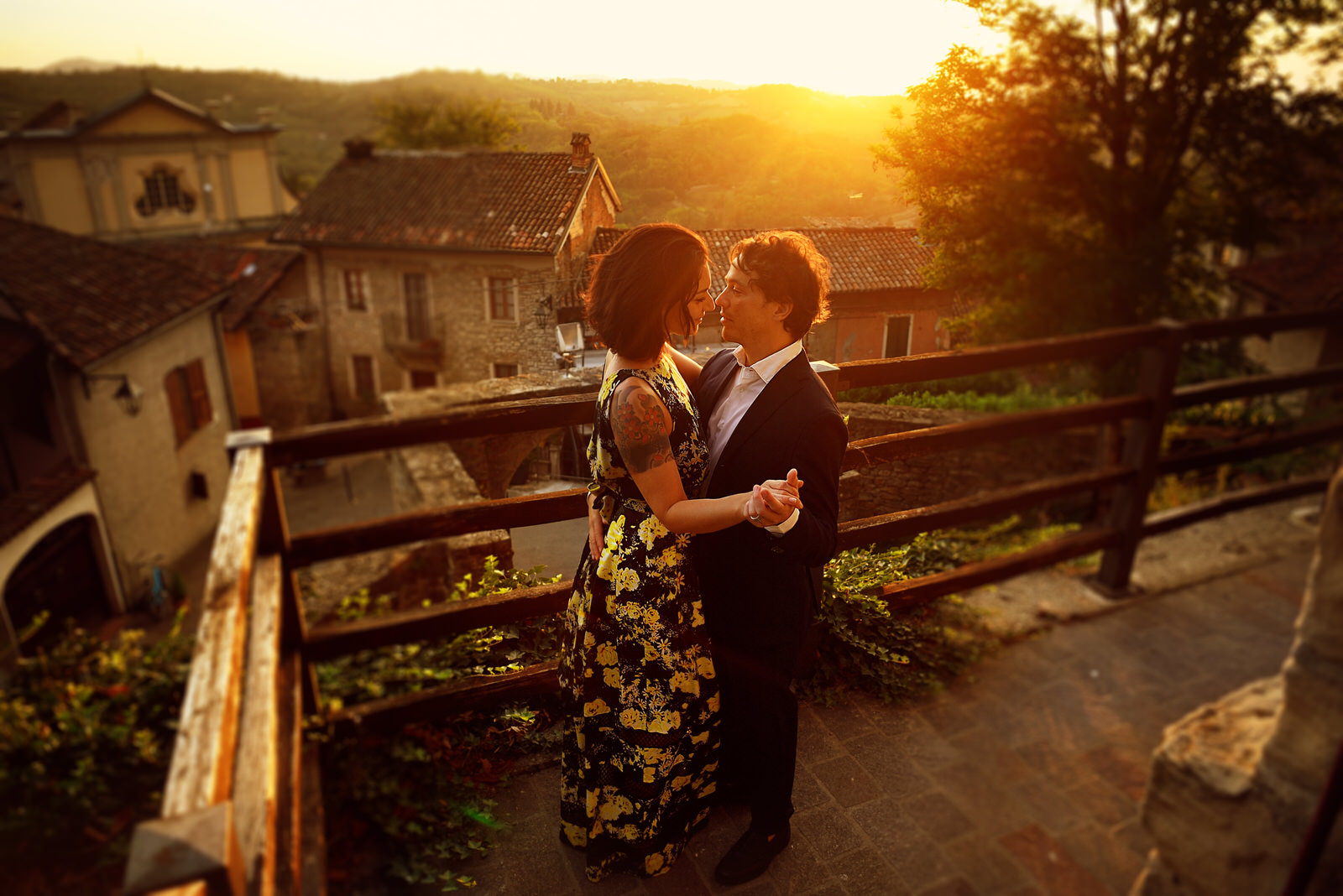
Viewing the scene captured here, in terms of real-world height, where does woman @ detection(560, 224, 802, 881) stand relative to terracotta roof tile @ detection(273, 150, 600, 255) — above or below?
below

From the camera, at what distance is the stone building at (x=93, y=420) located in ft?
35.5

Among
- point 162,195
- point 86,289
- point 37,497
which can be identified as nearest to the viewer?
point 37,497

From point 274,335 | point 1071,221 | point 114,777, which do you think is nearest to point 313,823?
point 114,777

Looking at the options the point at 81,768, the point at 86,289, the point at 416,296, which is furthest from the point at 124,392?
the point at 81,768

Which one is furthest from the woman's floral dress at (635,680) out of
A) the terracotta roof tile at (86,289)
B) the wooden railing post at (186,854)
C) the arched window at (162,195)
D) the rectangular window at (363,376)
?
the arched window at (162,195)

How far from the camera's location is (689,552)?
6.77 ft

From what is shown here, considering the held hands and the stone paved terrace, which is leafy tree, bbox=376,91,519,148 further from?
the stone paved terrace

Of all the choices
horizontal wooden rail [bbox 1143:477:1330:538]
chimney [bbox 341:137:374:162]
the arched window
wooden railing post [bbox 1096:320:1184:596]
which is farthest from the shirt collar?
the arched window

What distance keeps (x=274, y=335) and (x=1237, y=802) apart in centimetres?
2192

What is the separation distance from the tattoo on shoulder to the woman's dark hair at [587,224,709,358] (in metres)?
0.12

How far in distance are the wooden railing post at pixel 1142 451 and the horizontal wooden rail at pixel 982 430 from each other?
84 millimetres

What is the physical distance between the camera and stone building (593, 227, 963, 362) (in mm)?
2738

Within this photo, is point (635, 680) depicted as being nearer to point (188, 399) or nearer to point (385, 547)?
point (385, 547)

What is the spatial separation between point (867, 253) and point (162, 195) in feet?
79.6
